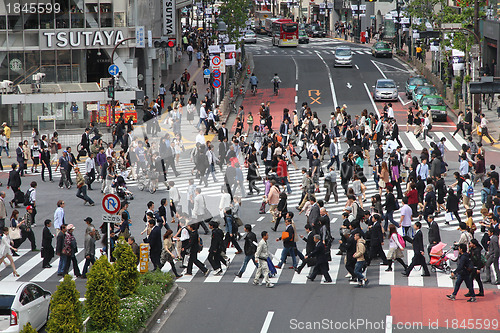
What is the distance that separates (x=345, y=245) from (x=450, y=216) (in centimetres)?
564

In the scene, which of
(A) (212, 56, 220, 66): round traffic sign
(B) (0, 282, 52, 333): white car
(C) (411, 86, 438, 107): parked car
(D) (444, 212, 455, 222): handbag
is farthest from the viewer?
(C) (411, 86, 438, 107): parked car

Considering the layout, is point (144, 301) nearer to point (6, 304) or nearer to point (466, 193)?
point (6, 304)

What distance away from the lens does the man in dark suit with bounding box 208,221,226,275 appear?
19859 millimetres

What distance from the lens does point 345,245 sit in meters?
20.4

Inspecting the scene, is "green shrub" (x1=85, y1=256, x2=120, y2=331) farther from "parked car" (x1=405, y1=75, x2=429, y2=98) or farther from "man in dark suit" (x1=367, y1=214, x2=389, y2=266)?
"parked car" (x1=405, y1=75, x2=429, y2=98)

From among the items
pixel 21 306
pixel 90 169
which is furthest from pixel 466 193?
pixel 21 306

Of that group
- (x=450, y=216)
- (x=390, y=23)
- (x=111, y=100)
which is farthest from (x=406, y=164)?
(x=390, y=23)

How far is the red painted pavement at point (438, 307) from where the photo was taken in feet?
54.7

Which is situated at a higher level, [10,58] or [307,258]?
[10,58]

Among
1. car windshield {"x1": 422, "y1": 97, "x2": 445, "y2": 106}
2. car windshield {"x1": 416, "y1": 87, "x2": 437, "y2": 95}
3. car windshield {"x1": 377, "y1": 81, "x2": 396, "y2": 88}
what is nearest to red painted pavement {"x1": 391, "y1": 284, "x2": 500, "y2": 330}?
car windshield {"x1": 422, "y1": 97, "x2": 445, "y2": 106}

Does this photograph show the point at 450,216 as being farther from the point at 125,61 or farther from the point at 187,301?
the point at 125,61

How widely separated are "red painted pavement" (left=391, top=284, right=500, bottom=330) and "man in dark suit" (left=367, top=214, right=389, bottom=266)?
5.57ft

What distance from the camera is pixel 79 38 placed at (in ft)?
154

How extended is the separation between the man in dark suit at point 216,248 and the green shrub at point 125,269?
3.47 meters
